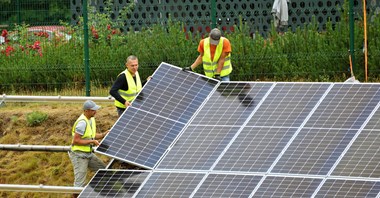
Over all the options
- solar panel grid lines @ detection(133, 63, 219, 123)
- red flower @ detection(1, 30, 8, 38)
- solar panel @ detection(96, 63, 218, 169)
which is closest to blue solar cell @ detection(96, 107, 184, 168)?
solar panel @ detection(96, 63, 218, 169)

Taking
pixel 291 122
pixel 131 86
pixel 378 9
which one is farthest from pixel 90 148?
pixel 378 9

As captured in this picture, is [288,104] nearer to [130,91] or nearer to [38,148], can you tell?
[130,91]

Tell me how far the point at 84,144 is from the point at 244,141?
124 inches

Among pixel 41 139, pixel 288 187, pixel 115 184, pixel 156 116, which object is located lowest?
pixel 41 139

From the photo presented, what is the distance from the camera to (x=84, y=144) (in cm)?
2461

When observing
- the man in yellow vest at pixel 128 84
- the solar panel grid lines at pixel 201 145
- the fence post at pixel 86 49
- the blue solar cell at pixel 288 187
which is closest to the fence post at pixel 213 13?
the fence post at pixel 86 49

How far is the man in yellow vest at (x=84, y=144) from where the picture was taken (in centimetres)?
2450

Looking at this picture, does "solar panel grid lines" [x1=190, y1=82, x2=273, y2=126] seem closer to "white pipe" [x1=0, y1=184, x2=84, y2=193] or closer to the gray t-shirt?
the gray t-shirt

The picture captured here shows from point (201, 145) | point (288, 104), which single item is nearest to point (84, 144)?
point (201, 145)

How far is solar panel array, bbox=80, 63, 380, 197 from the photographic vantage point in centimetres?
2184

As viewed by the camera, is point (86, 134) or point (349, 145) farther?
point (86, 134)

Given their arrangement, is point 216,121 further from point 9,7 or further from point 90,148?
point 9,7

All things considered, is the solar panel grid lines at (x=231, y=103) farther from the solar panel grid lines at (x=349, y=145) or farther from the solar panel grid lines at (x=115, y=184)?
the solar panel grid lines at (x=349, y=145)

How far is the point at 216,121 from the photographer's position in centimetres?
2347
